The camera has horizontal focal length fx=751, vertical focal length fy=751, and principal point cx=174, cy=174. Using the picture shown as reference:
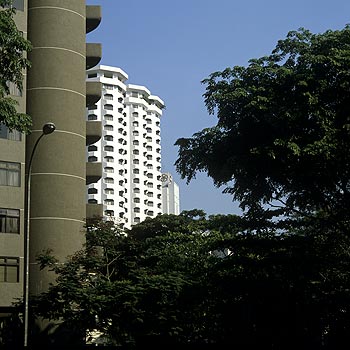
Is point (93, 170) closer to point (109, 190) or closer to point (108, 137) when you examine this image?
point (109, 190)

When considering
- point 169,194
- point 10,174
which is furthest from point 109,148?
point 10,174

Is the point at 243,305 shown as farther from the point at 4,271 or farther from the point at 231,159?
the point at 4,271

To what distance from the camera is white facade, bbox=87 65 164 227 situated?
153 m

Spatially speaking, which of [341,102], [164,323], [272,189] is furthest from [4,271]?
[341,102]

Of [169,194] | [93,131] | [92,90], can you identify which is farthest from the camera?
[169,194]

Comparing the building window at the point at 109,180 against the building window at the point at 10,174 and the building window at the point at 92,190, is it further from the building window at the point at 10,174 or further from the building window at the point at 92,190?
the building window at the point at 10,174

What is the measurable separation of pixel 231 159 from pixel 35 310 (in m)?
14.0

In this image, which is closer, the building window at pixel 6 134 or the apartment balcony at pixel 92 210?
the building window at pixel 6 134

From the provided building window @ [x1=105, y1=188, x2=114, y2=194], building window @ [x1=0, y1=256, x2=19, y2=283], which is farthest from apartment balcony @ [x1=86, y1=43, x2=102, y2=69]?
building window @ [x1=105, y1=188, x2=114, y2=194]

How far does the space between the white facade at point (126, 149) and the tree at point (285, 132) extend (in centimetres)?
11067

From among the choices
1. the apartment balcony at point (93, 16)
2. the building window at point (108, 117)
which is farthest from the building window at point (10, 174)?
the building window at point (108, 117)

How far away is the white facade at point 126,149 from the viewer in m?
153

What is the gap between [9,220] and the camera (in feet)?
151

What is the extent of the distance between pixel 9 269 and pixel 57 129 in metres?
9.51
